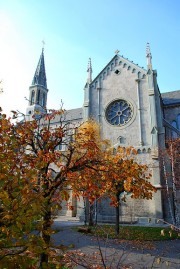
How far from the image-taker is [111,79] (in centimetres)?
3200

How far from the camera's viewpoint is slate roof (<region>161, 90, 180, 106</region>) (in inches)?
1327

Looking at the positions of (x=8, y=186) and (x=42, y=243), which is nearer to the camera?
(x=42, y=243)

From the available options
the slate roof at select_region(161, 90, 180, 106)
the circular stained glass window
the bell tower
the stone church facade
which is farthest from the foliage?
the bell tower

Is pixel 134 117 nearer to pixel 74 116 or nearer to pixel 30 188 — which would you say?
pixel 74 116

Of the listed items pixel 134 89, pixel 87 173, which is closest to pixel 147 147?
pixel 134 89

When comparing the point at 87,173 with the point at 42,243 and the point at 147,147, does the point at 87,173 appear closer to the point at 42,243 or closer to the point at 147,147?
the point at 42,243

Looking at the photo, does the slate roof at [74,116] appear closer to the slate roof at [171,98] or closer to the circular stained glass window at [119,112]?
the circular stained glass window at [119,112]

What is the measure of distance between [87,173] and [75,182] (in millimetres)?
548

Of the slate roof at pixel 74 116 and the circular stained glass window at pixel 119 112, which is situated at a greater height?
the slate roof at pixel 74 116

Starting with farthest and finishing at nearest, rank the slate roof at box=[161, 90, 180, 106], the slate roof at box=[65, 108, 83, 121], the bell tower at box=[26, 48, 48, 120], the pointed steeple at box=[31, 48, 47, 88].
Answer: the pointed steeple at box=[31, 48, 47, 88] → the bell tower at box=[26, 48, 48, 120] → the slate roof at box=[65, 108, 83, 121] → the slate roof at box=[161, 90, 180, 106]

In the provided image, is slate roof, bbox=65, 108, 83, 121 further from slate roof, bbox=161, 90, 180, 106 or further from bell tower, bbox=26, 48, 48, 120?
slate roof, bbox=161, 90, 180, 106

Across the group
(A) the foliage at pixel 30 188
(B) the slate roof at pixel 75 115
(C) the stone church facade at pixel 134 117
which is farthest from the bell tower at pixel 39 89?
(A) the foliage at pixel 30 188

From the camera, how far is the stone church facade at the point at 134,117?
80.0ft

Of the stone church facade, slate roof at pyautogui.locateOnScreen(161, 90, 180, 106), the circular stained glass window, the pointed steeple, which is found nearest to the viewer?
the stone church facade
